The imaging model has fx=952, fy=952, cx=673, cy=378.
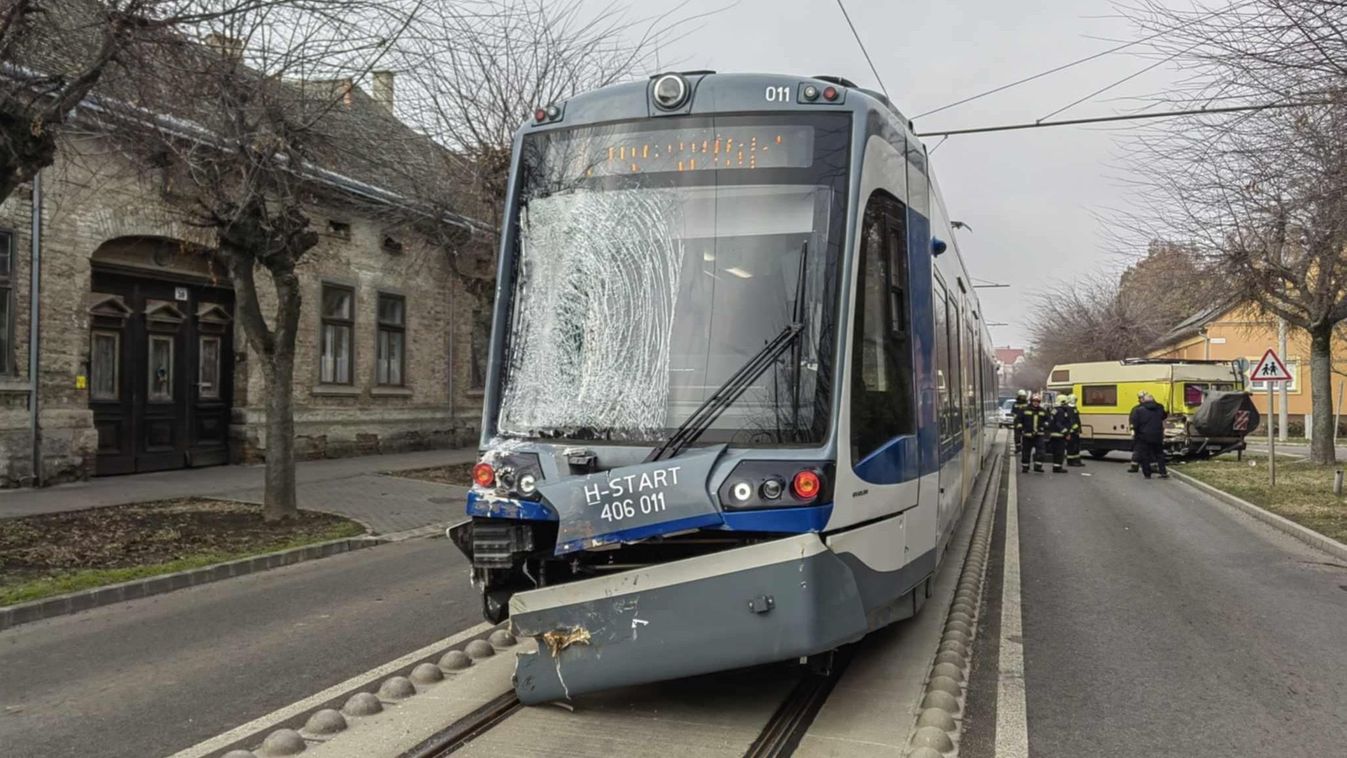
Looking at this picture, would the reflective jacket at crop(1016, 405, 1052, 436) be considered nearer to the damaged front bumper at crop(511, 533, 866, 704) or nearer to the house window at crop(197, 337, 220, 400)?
the house window at crop(197, 337, 220, 400)

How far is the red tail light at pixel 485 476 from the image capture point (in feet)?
15.9

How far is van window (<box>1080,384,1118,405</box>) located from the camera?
26.5 m

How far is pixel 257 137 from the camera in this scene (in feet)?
35.2

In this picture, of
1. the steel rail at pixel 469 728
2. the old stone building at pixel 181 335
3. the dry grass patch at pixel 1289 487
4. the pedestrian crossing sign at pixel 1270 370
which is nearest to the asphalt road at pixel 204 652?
the steel rail at pixel 469 728

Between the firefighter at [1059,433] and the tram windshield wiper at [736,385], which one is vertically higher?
the tram windshield wiper at [736,385]

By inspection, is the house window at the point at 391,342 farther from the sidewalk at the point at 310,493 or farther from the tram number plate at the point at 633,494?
the tram number plate at the point at 633,494

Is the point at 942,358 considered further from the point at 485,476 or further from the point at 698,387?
the point at 485,476

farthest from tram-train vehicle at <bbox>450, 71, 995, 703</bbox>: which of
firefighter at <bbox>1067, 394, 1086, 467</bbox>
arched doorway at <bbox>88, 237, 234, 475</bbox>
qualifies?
firefighter at <bbox>1067, 394, 1086, 467</bbox>

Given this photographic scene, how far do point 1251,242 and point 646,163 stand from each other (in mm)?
18741

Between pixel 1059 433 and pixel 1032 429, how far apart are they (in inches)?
28.2

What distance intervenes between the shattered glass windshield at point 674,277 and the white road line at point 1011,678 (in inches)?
68.8

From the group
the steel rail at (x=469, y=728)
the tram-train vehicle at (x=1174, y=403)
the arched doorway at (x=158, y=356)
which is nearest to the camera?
the steel rail at (x=469, y=728)

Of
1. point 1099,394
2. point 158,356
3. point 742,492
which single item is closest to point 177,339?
point 158,356

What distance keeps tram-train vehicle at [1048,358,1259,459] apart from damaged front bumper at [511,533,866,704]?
927 inches
